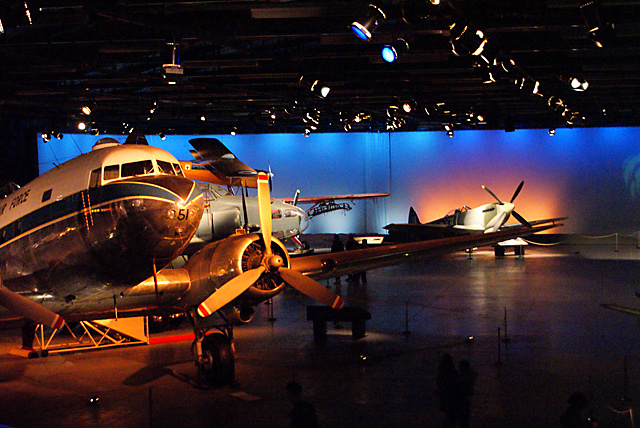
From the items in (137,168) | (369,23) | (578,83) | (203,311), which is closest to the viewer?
(137,168)

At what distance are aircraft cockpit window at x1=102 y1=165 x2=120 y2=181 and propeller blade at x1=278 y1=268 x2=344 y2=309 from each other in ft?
10.2

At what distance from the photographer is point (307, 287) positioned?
32.4ft

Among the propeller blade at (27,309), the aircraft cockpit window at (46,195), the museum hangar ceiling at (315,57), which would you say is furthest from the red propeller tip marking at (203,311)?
the museum hangar ceiling at (315,57)

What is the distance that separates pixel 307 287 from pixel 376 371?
2.33 m

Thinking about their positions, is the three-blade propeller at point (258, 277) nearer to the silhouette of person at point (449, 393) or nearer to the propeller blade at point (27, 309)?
the propeller blade at point (27, 309)

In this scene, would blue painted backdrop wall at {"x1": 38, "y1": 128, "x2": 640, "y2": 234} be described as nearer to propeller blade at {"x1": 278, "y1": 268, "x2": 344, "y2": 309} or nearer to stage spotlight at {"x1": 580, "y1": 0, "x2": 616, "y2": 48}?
propeller blade at {"x1": 278, "y1": 268, "x2": 344, "y2": 309}

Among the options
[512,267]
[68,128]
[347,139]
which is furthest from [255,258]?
[347,139]

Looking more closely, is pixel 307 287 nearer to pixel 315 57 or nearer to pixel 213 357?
pixel 213 357

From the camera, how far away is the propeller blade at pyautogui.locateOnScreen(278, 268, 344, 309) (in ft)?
31.6

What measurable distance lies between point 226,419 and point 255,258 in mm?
2678

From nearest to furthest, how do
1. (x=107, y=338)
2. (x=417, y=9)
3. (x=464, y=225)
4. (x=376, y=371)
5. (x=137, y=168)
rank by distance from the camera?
(x=137, y=168) → (x=417, y=9) → (x=376, y=371) → (x=107, y=338) → (x=464, y=225)

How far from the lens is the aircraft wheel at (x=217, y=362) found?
997cm

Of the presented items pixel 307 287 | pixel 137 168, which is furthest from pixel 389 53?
pixel 137 168

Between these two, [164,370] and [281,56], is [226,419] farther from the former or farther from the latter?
[281,56]
